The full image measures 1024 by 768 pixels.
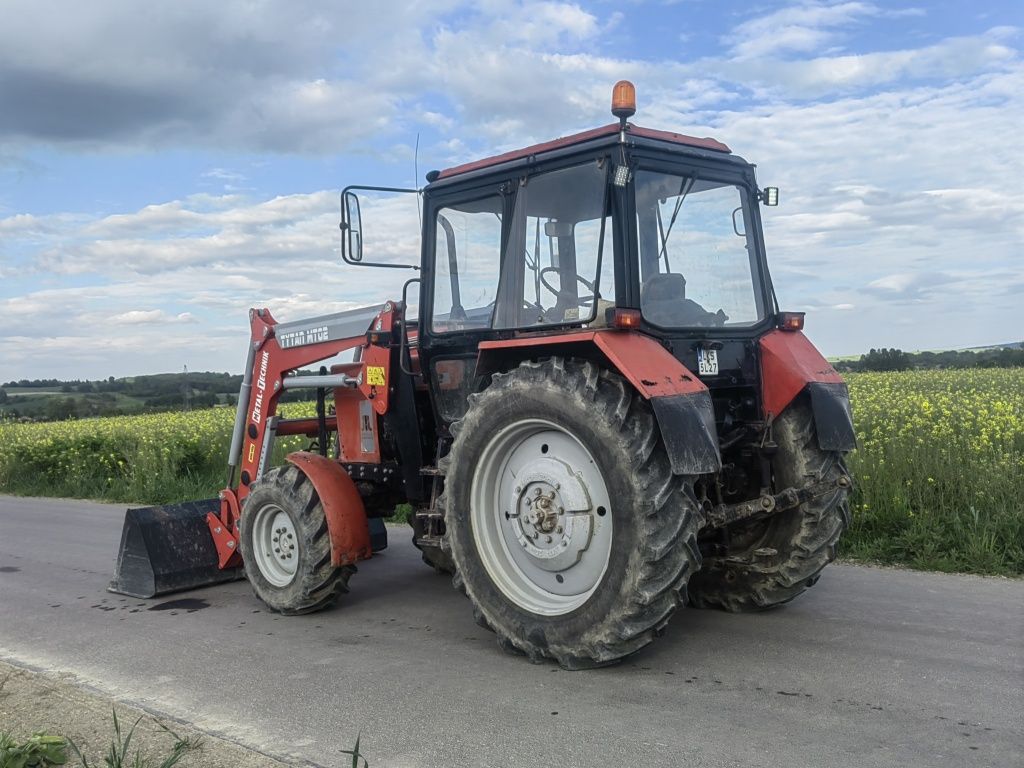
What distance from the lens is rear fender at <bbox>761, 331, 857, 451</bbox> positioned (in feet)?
17.8

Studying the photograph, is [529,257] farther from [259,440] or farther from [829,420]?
[259,440]

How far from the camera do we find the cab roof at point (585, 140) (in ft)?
16.9

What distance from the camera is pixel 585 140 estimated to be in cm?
520

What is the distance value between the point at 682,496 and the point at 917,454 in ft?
14.0

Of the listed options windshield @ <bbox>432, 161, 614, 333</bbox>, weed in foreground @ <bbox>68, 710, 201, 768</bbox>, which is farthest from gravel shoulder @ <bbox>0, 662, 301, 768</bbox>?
windshield @ <bbox>432, 161, 614, 333</bbox>

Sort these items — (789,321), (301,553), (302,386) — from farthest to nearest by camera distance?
(302,386) → (301,553) → (789,321)

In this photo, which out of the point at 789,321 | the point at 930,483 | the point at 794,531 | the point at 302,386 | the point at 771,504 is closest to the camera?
the point at 771,504

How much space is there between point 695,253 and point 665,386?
1.26 metres

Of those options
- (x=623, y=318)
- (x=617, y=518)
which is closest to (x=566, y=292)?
(x=623, y=318)

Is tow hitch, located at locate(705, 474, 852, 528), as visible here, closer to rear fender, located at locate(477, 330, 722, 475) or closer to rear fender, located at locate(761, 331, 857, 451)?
rear fender, located at locate(761, 331, 857, 451)

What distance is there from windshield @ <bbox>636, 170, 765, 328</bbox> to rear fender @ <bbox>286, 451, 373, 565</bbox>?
94.2 inches

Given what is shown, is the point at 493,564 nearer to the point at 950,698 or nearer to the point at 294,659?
the point at 294,659

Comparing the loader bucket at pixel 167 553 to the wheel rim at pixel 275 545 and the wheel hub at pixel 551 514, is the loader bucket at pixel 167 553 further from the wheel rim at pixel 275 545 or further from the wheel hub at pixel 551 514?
the wheel hub at pixel 551 514

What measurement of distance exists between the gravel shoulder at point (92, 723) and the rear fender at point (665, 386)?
6.95ft
